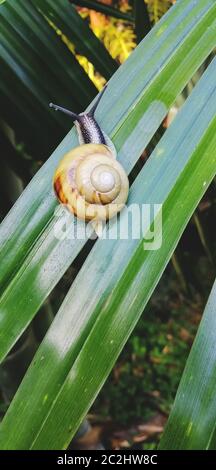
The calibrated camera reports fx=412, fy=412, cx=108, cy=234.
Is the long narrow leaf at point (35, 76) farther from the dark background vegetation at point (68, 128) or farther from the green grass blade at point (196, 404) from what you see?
the green grass blade at point (196, 404)

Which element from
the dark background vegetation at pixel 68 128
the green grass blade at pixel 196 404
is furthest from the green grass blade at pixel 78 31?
the green grass blade at pixel 196 404

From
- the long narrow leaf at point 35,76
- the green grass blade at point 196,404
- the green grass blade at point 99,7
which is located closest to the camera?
the green grass blade at point 196,404

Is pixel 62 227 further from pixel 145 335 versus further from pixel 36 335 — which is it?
pixel 145 335

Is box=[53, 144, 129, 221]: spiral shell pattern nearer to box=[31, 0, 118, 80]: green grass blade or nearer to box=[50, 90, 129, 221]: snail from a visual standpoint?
box=[50, 90, 129, 221]: snail

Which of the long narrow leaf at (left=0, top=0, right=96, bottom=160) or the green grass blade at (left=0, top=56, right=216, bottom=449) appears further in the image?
the long narrow leaf at (left=0, top=0, right=96, bottom=160)

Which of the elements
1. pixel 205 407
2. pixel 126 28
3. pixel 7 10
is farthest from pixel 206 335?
pixel 126 28

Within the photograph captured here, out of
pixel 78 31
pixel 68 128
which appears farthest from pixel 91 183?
pixel 78 31

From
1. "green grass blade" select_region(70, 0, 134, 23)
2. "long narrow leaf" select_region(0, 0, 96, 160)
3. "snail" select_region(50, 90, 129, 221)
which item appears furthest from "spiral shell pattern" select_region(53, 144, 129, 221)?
"green grass blade" select_region(70, 0, 134, 23)
